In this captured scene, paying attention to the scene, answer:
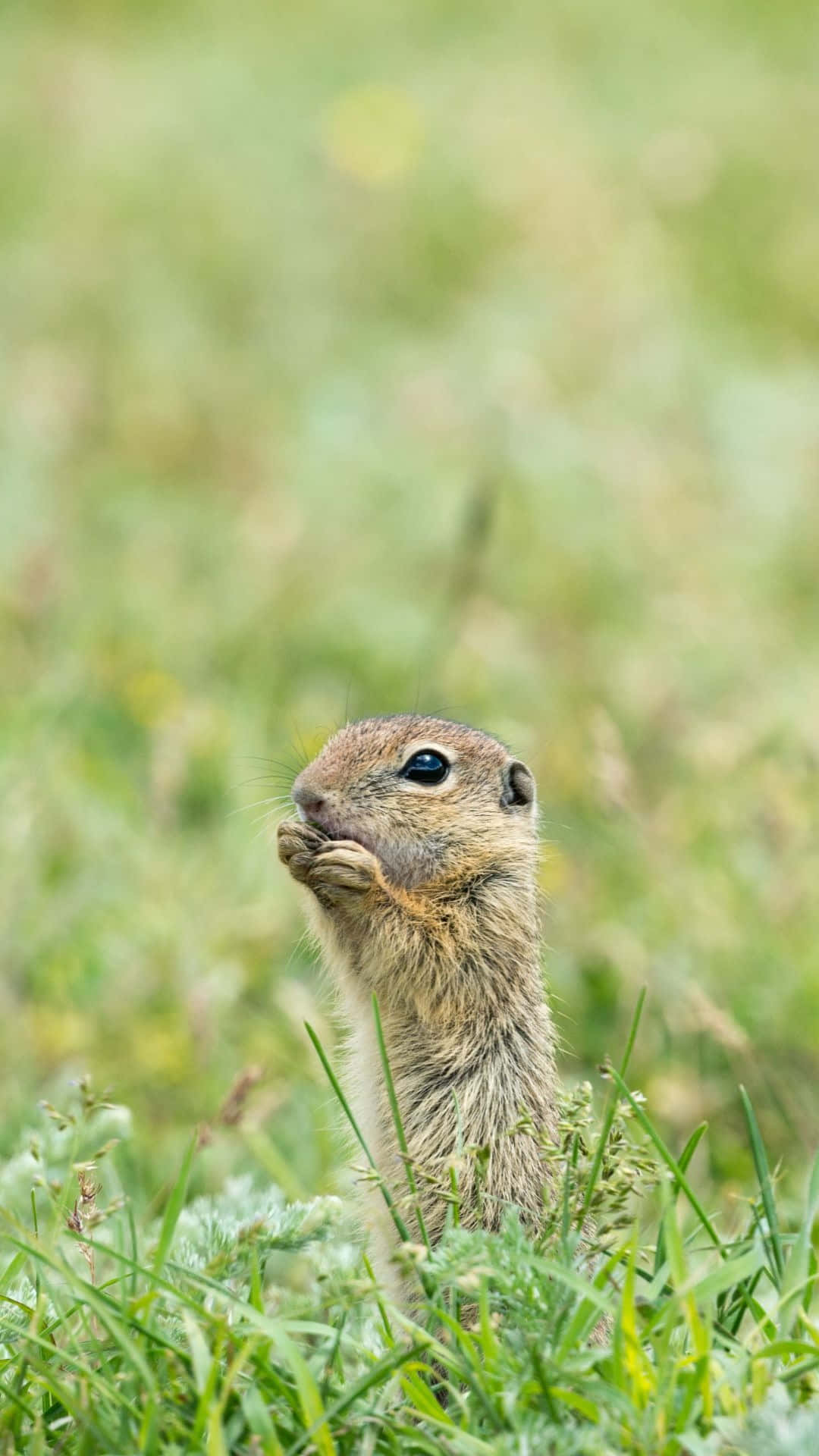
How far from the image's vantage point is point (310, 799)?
11.0 feet

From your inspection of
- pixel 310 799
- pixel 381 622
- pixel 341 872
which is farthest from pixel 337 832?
pixel 381 622

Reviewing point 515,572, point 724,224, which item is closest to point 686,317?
point 724,224

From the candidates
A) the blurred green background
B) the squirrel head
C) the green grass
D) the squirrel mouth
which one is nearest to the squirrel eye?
the squirrel head

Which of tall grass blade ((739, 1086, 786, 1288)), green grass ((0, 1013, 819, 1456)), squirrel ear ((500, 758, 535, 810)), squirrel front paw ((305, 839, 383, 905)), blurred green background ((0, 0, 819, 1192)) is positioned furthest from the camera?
blurred green background ((0, 0, 819, 1192))

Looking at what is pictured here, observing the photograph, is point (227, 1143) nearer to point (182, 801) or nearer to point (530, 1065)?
point (530, 1065)

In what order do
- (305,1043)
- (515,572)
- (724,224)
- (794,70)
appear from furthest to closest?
(794,70)
(724,224)
(515,572)
(305,1043)

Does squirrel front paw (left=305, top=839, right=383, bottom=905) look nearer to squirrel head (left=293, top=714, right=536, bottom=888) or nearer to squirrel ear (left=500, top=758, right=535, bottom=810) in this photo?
squirrel head (left=293, top=714, right=536, bottom=888)

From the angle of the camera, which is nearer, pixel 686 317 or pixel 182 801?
pixel 182 801

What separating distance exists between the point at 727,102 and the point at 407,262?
11.4 feet

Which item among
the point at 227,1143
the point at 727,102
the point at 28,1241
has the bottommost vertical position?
the point at 227,1143

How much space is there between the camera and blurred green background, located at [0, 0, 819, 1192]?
4449mm

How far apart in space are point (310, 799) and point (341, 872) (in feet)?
0.92

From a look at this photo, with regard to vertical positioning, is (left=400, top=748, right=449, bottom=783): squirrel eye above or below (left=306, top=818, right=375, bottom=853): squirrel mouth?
above

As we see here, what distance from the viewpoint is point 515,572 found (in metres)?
7.20
